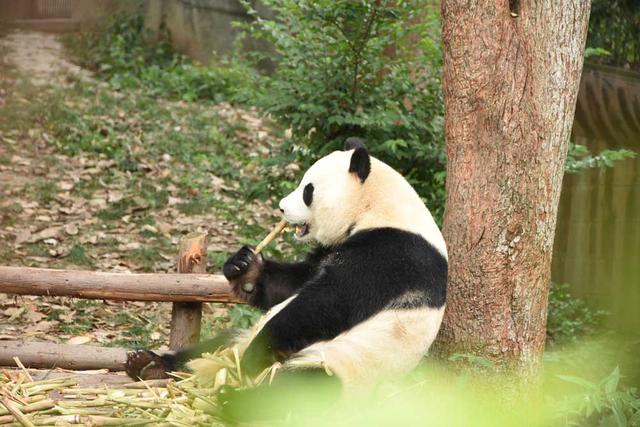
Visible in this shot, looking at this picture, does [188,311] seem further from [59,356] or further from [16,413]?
[16,413]

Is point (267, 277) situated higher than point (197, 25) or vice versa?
point (197, 25)

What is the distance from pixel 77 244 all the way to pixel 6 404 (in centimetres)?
345

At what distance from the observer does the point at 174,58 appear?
1023cm

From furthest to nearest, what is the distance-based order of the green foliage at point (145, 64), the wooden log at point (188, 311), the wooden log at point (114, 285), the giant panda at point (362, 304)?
1. the green foliage at point (145, 64)
2. the wooden log at point (188, 311)
3. the wooden log at point (114, 285)
4. the giant panda at point (362, 304)

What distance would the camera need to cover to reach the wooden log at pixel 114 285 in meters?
3.92

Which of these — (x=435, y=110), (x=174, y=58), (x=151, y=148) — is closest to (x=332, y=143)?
(x=435, y=110)

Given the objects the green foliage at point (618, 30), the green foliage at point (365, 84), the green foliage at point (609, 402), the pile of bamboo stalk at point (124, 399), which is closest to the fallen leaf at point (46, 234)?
the green foliage at point (365, 84)

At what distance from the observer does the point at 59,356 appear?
151 inches

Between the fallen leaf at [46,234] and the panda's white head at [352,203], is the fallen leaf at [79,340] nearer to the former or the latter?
the fallen leaf at [46,234]

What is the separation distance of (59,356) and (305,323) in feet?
5.02

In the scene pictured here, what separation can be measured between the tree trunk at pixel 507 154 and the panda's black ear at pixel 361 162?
16.8 inches

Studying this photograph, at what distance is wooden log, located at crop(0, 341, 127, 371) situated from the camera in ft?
12.5

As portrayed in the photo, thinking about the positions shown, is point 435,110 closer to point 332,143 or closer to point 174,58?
point 332,143

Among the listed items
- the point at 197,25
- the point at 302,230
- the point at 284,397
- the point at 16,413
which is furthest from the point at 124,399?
the point at 197,25
